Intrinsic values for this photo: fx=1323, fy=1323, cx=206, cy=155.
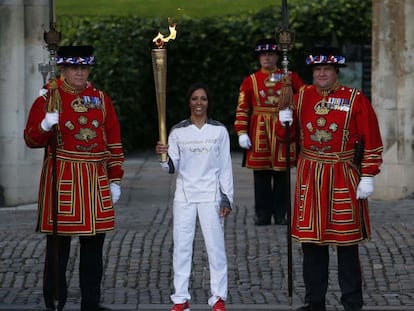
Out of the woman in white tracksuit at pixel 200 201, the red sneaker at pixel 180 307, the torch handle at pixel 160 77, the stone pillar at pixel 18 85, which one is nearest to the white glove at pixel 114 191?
the woman in white tracksuit at pixel 200 201

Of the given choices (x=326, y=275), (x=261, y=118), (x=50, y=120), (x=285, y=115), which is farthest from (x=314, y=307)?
(x=261, y=118)

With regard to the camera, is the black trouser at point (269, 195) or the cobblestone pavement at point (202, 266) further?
the black trouser at point (269, 195)

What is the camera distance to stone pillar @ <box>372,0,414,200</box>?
14.9m

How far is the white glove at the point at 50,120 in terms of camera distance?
29.1ft

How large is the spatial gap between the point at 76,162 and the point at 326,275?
1925 millimetres

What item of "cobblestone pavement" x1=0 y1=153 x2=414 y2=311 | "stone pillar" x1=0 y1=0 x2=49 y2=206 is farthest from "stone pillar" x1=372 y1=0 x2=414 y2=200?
"stone pillar" x1=0 y1=0 x2=49 y2=206

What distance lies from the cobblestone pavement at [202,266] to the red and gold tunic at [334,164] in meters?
0.73

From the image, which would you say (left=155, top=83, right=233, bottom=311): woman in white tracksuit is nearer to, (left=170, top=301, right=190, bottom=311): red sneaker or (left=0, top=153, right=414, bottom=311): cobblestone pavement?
(left=170, top=301, right=190, bottom=311): red sneaker

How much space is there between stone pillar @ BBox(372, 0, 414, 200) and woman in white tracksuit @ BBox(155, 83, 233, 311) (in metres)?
5.96

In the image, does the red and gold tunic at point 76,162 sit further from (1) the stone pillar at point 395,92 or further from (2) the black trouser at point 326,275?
(1) the stone pillar at point 395,92

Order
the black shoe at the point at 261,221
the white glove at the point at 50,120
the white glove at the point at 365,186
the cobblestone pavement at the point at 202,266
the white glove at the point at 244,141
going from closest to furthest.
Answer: the white glove at the point at 50,120 < the white glove at the point at 365,186 < the cobblestone pavement at the point at 202,266 < the white glove at the point at 244,141 < the black shoe at the point at 261,221

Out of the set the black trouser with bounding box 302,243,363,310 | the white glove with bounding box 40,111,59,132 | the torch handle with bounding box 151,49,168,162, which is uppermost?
the torch handle with bounding box 151,49,168,162

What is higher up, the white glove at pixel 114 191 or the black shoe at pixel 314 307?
the white glove at pixel 114 191

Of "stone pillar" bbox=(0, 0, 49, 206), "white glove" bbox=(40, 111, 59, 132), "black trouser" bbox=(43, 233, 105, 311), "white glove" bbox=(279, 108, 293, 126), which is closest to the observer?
"white glove" bbox=(40, 111, 59, 132)
